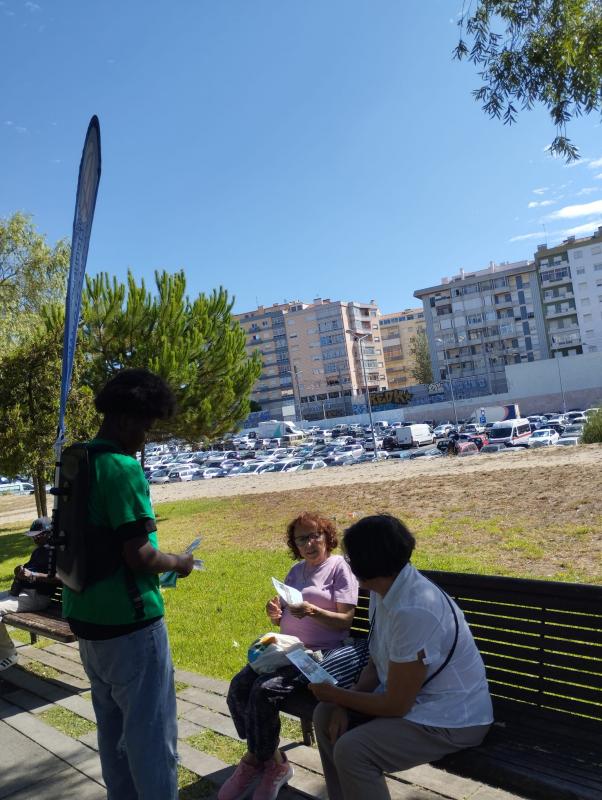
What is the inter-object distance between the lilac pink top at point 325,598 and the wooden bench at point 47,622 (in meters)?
1.67

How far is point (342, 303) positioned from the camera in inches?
4902

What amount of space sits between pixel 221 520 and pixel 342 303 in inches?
4326

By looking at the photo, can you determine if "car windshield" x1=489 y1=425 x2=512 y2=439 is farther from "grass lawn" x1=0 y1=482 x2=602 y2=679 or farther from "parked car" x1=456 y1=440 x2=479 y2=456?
"grass lawn" x1=0 y1=482 x2=602 y2=679

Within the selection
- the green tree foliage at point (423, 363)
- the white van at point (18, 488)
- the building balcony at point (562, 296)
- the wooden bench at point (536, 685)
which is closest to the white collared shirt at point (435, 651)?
the wooden bench at point (536, 685)

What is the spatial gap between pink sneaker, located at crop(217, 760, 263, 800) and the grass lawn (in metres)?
1.90

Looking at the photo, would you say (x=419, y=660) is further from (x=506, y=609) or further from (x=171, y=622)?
(x=171, y=622)

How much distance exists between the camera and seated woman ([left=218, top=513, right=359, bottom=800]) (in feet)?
10.5

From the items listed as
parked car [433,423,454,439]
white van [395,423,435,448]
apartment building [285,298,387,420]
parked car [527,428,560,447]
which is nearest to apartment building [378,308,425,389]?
apartment building [285,298,387,420]

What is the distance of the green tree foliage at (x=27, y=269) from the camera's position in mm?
20922

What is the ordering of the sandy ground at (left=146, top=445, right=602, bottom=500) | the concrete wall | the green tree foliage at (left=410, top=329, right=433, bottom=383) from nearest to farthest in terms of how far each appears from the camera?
the sandy ground at (left=146, top=445, right=602, bottom=500), the concrete wall, the green tree foliage at (left=410, top=329, right=433, bottom=383)

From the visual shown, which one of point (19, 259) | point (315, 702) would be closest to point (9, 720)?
point (315, 702)

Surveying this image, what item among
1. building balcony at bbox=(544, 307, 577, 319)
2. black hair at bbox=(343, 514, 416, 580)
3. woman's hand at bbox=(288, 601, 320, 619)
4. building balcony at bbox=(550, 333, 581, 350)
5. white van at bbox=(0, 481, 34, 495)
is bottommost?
white van at bbox=(0, 481, 34, 495)

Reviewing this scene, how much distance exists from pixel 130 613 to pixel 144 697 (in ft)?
1.04

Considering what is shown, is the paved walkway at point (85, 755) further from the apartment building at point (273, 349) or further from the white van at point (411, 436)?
the apartment building at point (273, 349)
